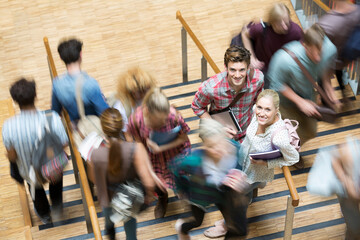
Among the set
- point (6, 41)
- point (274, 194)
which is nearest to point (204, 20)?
point (6, 41)

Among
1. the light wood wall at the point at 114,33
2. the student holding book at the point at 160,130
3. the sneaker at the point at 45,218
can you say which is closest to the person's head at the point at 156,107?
the student holding book at the point at 160,130

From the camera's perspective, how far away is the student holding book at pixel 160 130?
408cm

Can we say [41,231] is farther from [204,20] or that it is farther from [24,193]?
[204,20]

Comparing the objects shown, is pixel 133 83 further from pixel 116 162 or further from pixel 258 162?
pixel 258 162

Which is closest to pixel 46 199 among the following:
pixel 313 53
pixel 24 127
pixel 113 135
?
pixel 24 127

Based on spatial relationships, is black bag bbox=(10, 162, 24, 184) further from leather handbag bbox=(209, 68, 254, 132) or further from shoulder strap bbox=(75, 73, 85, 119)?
leather handbag bbox=(209, 68, 254, 132)

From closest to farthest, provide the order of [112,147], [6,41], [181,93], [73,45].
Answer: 1. [112,147]
2. [73,45]
3. [181,93]
4. [6,41]

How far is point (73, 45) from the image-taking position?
4.69 metres

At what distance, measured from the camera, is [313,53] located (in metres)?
4.59

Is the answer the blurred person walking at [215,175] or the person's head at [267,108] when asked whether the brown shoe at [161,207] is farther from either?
the person's head at [267,108]

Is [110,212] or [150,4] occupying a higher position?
[150,4]

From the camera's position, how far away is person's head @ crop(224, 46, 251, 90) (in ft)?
14.7

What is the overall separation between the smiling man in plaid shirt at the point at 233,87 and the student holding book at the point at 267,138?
0.25 m

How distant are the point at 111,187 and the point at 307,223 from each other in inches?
84.5
